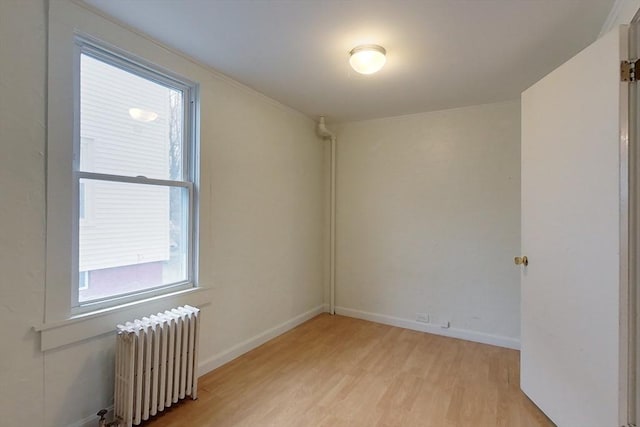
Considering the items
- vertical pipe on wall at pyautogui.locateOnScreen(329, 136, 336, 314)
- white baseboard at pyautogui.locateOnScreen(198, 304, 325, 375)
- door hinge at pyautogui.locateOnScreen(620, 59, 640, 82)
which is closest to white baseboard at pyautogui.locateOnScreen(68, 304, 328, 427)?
white baseboard at pyautogui.locateOnScreen(198, 304, 325, 375)

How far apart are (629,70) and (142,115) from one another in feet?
9.02

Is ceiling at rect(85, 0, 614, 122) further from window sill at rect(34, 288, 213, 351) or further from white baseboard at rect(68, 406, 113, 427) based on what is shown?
white baseboard at rect(68, 406, 113, 427)

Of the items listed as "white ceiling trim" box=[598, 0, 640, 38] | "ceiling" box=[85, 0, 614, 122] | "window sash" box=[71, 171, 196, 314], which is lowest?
"window sash" box=[71, 171, 196, 314]

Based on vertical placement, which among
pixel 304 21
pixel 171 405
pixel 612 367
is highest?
pixel 304 21

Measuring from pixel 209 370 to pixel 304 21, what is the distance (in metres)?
2.63

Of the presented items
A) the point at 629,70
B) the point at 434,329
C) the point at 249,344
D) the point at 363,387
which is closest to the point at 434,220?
the point at 434,329

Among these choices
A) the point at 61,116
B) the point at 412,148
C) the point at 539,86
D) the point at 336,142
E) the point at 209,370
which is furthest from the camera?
the point at 336,142

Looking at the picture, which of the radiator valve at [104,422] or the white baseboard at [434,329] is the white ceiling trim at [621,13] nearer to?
the white baseboard at [434,329]

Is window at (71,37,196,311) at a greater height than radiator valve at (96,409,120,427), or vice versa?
window at (71,37,196,311)

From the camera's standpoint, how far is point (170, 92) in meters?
2.35

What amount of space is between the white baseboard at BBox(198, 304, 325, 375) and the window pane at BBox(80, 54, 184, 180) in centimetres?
152

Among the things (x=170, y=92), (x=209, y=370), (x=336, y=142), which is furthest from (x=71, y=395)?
(x=336, y=142)

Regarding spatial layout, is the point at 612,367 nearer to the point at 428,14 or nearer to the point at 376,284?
the point at 428,14

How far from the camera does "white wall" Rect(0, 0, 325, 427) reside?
4.99 ft
